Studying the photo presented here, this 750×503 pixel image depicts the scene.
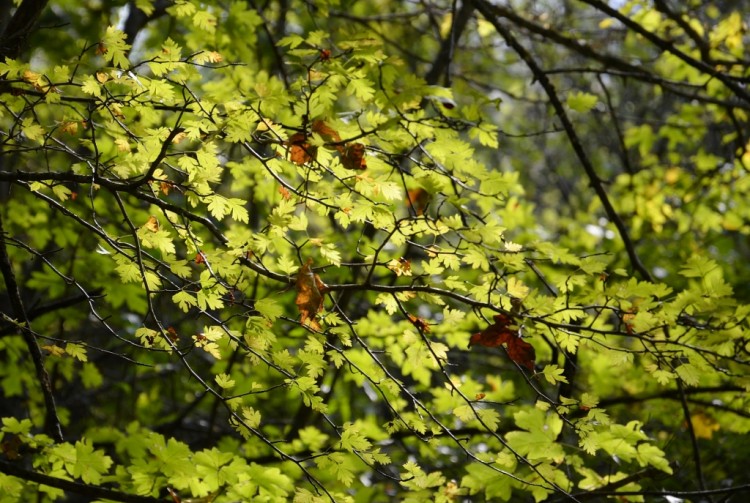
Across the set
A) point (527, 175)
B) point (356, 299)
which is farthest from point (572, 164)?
point (356, 299)

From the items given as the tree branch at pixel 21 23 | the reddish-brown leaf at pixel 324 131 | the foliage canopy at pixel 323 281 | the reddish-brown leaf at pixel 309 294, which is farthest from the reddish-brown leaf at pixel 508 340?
the tree branch at pixel 21 23

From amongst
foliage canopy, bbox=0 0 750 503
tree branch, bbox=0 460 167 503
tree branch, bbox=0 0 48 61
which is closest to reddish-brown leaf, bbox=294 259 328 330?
foliage canopy, bbox=0 0 750 503

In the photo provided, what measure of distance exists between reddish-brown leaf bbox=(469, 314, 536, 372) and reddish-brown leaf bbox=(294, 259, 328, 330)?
43 cm

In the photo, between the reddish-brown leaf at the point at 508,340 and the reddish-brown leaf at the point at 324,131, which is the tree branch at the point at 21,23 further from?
the reddish-brown leaf at the point at 508,340

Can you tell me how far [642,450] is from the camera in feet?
8.09

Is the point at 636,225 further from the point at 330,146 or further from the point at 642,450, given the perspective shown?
the point at 330,146

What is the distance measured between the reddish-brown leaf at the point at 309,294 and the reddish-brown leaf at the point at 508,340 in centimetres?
43

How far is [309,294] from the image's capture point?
1.84m

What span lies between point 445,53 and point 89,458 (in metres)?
2.23

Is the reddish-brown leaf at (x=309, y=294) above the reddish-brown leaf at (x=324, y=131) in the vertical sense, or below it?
below

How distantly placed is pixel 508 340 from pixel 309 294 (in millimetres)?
558

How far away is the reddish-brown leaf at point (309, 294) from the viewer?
1840 mm

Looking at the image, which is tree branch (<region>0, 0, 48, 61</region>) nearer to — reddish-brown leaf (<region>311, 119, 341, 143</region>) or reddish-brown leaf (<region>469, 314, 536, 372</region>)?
reddish-brown leaf (<region>311, 119, 341, 143</region>)

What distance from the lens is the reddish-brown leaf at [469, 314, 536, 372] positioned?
190 centimetres
